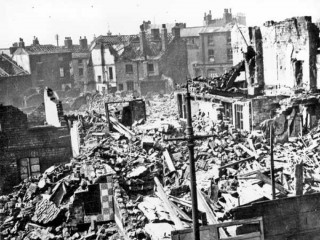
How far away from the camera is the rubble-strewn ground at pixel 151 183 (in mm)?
13641

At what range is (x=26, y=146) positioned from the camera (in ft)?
70.0

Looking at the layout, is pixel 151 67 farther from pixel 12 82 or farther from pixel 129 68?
pixel 12 82

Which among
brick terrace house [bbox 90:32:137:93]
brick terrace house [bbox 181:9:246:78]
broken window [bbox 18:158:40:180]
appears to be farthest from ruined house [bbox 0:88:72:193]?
brick terrace house [bbox 181:9:246:78]

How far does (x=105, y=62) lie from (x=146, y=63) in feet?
21.4

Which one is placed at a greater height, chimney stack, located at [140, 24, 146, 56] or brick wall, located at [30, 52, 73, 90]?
chimney stack, located at [140, 24, 146, 56]

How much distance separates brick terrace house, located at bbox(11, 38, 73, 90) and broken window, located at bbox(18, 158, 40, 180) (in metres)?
37.3

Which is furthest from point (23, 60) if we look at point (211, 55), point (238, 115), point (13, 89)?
point (238, 115)

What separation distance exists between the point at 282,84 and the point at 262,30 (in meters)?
5.59

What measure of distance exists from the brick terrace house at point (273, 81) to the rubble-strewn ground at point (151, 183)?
162 centimetres

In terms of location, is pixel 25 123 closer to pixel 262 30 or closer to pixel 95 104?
pixel 262 30

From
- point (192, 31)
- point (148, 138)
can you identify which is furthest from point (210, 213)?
point (192, 31)

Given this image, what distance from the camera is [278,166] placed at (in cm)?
1895

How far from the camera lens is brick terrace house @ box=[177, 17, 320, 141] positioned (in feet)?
80.7

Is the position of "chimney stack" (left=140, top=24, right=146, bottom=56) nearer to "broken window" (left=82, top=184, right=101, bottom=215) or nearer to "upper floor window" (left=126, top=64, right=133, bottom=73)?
"upper floor window" (left=126, top=64, right=133, bottom=73)
